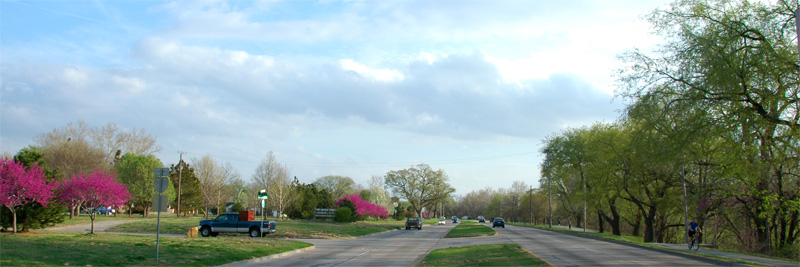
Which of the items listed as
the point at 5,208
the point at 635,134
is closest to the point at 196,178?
the point at 5,208

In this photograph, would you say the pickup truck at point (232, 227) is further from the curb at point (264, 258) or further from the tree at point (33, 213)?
the tree at point (33, 213)

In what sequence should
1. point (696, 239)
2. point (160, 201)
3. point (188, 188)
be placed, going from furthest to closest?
point (188, 188) < point (696, 239) < point (160, 201)

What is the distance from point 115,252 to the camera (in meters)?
17.0

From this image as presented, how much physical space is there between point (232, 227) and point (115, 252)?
15372 mm

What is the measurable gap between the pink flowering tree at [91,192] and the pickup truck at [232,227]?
643 cm

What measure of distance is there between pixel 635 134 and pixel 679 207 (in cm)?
2082

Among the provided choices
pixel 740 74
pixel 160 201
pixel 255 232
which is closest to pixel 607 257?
pixel 740 74

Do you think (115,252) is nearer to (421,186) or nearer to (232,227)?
(232,227)

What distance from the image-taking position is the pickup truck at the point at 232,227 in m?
31.8

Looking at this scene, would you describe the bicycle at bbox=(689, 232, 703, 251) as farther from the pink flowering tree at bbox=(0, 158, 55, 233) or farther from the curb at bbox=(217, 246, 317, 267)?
the pink flowering tree at bbox=(0, 158, 55, 233)

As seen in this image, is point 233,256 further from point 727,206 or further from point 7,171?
point 727,206

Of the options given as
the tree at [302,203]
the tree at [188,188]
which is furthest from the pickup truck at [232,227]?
the tree at [188,188]

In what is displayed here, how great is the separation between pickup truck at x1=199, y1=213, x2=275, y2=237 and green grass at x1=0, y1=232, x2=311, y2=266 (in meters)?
A: 9.24

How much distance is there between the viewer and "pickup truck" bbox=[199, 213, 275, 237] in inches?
1253
